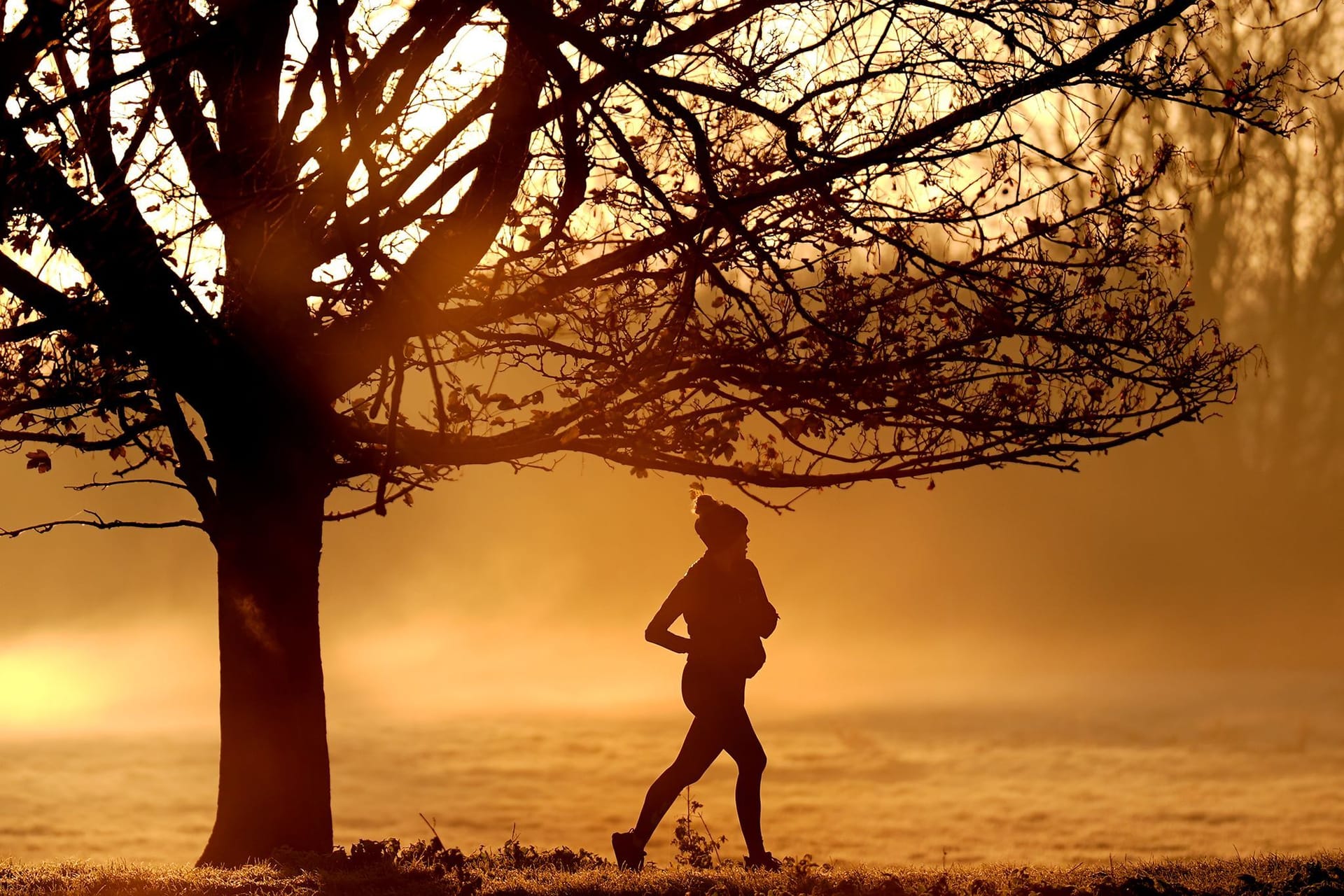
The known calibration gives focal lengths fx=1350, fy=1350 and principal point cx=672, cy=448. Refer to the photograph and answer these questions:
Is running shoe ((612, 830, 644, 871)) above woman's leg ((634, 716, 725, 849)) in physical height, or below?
below

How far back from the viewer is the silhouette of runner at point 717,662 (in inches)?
410

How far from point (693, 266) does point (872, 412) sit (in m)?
3.41

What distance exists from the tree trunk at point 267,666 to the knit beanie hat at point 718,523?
3.42 meters

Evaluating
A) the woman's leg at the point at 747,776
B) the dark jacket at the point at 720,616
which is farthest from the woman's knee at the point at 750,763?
the dark jacket at the point at 720,616

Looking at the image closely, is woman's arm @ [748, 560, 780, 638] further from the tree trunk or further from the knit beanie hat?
the tree trunk

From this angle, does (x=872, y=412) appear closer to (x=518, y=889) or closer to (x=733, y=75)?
(x=733, y=75)

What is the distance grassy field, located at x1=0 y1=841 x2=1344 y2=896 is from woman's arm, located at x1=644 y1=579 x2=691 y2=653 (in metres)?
1.68

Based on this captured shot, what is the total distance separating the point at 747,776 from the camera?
10477 mm

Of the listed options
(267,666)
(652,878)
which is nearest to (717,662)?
(652,878)

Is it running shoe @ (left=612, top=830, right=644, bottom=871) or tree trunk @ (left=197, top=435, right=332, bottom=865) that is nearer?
running shoe @ (left=612, top=830, right=644, bottom=871)

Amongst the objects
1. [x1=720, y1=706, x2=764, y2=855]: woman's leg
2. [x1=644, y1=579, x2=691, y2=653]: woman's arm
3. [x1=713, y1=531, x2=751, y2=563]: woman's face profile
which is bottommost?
[x1=720, y1=706, x2=764, y2=855]: woman's leg

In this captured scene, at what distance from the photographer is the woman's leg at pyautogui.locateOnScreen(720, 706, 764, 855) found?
34.2ft

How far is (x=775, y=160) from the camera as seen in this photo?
440 inches

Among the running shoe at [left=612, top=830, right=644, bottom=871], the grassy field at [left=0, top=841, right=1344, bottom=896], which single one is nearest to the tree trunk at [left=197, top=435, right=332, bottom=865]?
the grassy field at [left=0, top=841, right=1344, bottom=896]
